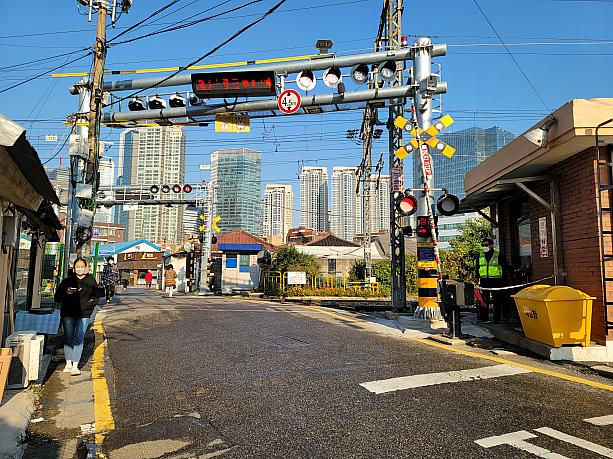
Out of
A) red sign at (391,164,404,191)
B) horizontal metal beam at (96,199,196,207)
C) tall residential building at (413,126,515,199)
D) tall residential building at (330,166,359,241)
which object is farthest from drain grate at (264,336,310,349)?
tall residential building at (330,166,359,241)

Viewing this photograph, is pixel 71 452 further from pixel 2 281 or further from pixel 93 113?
pixel 93 113

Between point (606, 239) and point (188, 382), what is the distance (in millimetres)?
6667

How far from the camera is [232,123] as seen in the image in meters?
16.4

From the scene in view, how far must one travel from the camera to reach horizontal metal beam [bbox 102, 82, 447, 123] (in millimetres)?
14898

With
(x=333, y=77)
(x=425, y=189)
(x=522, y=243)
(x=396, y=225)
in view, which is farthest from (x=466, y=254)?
(x=425, y=189)

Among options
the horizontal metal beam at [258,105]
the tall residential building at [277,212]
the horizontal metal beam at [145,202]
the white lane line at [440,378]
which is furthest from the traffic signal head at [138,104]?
the tall residential building at [277,212]

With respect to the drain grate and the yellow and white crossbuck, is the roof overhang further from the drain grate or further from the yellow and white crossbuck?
the drain grate

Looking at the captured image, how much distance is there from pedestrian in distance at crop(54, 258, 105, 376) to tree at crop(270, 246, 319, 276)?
73.9ft

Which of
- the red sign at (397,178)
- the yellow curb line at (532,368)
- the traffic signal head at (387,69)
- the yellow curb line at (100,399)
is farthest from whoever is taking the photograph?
the traffic signal head at (387,69)

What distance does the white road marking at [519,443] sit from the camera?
3744mm

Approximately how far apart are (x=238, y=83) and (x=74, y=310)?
9.76 m

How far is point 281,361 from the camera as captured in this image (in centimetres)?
723

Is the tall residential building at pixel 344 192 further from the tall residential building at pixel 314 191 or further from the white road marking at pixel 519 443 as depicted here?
the white road marking at pixel 519 443

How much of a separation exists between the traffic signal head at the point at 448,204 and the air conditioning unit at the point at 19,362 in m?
8.86
